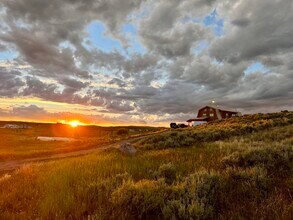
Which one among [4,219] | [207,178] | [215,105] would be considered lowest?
[4,219]

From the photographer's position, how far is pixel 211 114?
8312 cm

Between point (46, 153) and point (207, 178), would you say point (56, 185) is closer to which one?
point (207, 178)

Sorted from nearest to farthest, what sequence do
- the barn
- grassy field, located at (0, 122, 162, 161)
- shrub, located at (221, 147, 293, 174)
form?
1. shrub, located at (221, 147, 293, 174)
2. grassy field, located at (0, 122, 162, 161)
3. the barn

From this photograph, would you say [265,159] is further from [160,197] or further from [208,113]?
[208,113]

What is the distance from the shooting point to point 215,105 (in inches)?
3327

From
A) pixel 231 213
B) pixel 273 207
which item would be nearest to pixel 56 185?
pixel 231 213

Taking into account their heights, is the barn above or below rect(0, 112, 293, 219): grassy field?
above

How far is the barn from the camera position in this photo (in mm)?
81625

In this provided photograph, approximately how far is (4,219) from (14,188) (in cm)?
277

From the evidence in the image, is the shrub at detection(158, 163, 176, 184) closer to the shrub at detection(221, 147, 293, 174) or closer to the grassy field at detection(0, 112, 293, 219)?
the grassy field at detection(0, 112, 293, 219)

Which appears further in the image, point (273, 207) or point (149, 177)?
point (149, 177)

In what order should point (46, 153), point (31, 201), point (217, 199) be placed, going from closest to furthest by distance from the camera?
1. point (217, 199)
2. point (31, 201)
3. point (46, 153)

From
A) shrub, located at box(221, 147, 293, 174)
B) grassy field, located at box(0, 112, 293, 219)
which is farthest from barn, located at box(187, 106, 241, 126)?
grassy field, located at box(0, 112, 293, 219)

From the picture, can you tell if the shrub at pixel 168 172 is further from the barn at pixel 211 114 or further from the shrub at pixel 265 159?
the barn at pixel 211 114
